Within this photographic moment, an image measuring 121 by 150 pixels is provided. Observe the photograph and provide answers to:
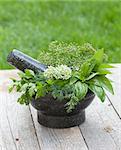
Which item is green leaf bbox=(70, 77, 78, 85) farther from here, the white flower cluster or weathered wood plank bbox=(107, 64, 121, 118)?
weathered wood plank bbox=(107, 64, 121, 118)

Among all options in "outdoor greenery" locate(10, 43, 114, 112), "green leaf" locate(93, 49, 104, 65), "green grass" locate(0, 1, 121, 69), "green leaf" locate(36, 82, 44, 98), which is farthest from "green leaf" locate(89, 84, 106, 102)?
"green grass" locate(0, 1, 121, 69)

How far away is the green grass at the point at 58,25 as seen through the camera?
206 inches

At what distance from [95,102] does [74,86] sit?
54 cm

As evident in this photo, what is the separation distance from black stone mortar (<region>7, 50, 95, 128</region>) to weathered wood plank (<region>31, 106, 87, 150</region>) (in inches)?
1.3

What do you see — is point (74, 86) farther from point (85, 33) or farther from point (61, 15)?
point (61, 15)

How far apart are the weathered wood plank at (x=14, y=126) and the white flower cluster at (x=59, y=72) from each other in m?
0.31

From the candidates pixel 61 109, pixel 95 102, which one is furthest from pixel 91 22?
pixel 61 109

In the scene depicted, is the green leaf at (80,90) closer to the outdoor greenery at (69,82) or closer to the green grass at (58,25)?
the outdoor greenery at (69,82)

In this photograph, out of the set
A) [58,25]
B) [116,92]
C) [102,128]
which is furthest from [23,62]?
[58,25]

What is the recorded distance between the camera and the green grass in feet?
17.2

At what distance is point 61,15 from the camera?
19.6 feet

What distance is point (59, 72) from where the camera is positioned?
2.66 metres

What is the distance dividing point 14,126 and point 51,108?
0.71 ft

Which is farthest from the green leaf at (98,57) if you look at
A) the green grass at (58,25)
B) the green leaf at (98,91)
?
the green grass at (58,25)
